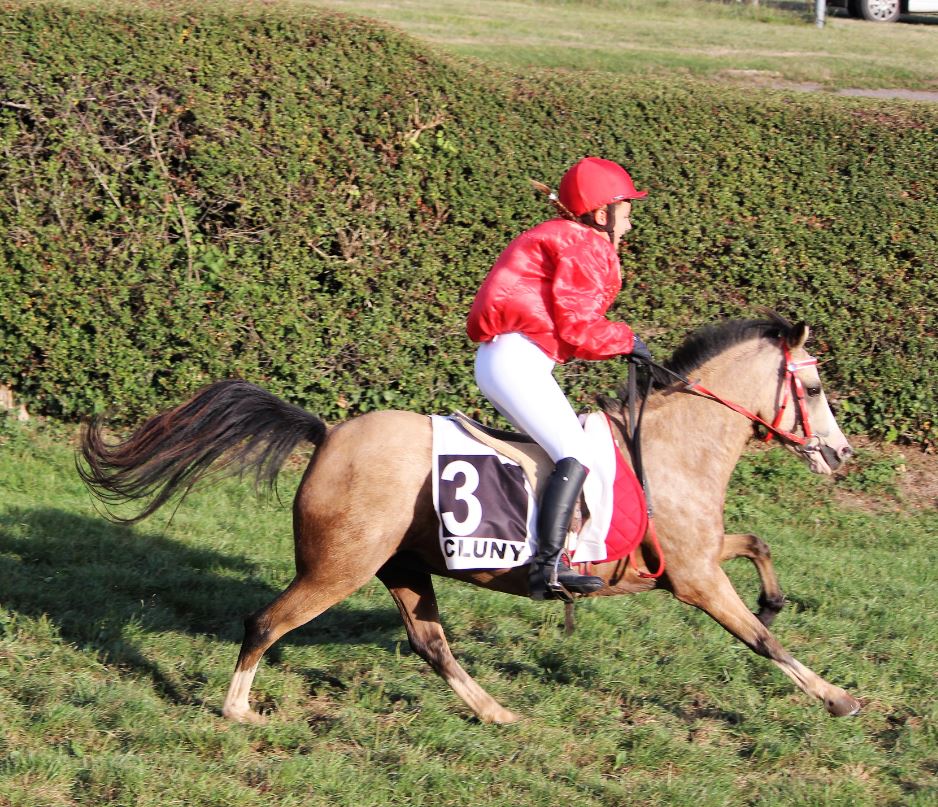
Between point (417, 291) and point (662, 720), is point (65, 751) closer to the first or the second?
point (662, 720)

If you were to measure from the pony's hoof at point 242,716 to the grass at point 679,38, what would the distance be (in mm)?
9117

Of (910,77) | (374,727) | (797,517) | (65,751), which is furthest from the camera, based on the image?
(910,77)

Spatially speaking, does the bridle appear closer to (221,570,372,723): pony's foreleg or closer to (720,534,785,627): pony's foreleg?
(720,534,785,627): pony's foreleg

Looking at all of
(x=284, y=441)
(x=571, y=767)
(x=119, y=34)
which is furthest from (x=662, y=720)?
(x=119, y=34)

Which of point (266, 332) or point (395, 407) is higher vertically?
point (266, 332)

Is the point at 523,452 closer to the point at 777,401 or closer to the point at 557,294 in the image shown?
the point at 557,294

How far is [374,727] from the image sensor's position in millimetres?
4762

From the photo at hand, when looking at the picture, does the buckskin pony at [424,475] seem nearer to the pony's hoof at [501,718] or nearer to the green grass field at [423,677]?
the pony's hoof at [501,718]

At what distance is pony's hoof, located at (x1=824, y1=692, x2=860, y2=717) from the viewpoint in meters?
4.75

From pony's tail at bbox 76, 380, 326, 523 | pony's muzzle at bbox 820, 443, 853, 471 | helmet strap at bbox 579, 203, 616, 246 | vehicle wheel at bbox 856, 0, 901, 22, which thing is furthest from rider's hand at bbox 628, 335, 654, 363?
vehicle wheel at bbox 856, 0, 901, 22

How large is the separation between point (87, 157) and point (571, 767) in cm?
615

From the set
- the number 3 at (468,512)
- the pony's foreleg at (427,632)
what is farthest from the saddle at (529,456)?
the pony's foreleg at (427,632)

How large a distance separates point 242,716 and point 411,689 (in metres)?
0.84

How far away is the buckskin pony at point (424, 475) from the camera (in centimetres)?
477
